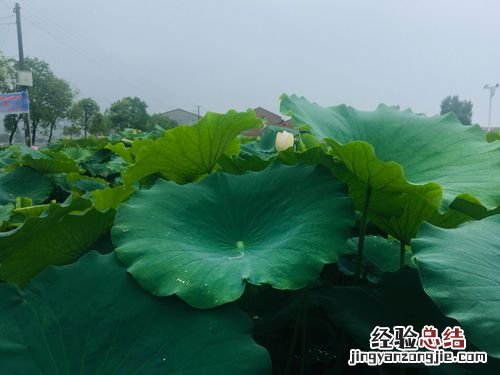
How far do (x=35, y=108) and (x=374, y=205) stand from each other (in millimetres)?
30677

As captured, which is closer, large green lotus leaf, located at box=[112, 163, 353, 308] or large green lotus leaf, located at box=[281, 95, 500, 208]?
large green lotus leaf, located at box=[112, 163, 353, 308]

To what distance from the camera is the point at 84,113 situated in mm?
29453

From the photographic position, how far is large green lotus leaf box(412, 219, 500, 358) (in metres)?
0.42

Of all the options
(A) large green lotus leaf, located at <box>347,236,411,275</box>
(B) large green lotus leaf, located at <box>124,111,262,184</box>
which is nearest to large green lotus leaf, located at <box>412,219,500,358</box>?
(A) large green lotus leaf, located at <box>347,236,411,275</box>

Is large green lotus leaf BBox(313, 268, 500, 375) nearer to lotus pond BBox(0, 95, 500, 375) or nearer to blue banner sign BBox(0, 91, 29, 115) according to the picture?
lotus pond BBox(0, 95, 500, 375)

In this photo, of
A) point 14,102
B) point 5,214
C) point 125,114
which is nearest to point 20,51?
point 14,102

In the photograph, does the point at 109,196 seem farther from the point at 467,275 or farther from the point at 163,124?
the point at 163,124

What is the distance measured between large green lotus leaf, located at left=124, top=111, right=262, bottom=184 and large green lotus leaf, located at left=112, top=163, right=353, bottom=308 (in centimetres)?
17

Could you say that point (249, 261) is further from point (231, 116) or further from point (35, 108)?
point (35, 108)

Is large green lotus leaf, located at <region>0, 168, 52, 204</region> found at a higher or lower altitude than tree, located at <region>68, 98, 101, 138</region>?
higher

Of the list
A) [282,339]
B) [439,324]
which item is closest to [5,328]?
[282,339]

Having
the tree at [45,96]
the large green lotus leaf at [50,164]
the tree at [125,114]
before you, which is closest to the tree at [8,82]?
the tree at [45,96]

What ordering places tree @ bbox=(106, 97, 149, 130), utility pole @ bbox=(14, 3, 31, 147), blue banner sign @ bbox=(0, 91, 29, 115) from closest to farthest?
blue banner sign @ bbox=(0, 91, 29, 115) → utility pole @ bbox=(14, 3, 31, 147) → tree @ bbox=(106, 97, 149, 130)

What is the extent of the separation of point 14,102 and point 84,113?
51.0 feet
